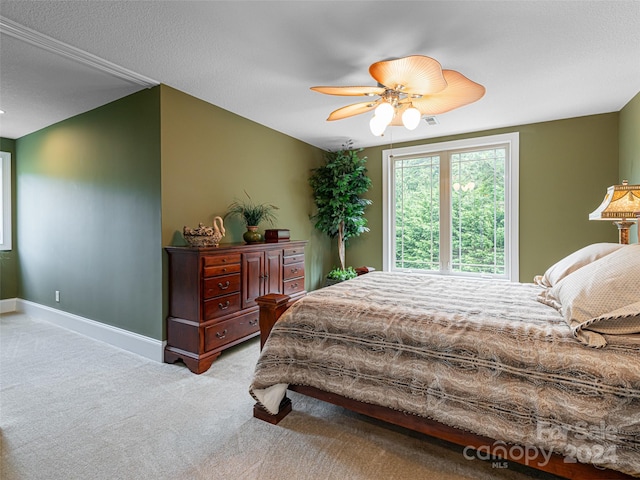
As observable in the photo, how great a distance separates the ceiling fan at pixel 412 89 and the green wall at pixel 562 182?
2158 millimetres

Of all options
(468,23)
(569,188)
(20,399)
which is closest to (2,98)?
(20,399)

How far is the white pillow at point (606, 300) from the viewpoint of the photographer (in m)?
1.27

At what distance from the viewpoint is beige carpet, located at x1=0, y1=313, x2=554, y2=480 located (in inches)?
61.5

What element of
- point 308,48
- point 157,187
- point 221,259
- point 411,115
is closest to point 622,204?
point 411,115

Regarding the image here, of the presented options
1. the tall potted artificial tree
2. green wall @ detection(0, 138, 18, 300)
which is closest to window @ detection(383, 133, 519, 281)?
the tall potted artificial tree

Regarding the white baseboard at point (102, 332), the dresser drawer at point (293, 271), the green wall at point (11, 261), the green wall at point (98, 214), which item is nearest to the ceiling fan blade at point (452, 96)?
the dresser drawer at point (293, 271)

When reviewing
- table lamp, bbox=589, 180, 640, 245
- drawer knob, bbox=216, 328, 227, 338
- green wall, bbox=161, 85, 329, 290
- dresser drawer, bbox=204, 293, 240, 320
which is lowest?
drawer knob, bbox=216, 328, 227, 338

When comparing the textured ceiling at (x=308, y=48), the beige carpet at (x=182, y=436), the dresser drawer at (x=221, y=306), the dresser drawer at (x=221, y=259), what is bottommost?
the beige carpet at (x=182, y=436)

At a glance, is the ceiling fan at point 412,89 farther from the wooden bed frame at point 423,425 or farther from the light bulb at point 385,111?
the wooden bed frame at point 423,425

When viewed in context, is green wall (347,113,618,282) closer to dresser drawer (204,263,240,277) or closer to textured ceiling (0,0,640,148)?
textured ceiling (0,0,640,148)

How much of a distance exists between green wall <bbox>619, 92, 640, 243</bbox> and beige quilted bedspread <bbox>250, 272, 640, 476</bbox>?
2.08 metres

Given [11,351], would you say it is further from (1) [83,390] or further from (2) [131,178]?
(2) [131,178]

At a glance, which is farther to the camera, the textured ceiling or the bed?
the textured ceiling

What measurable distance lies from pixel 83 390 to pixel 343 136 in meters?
4.00
